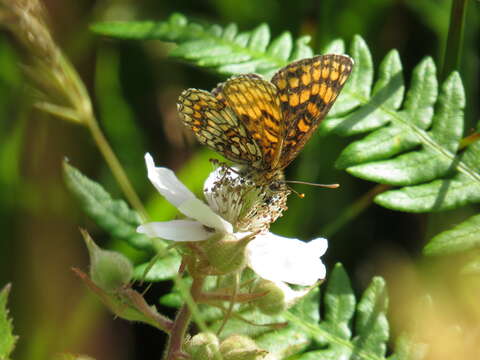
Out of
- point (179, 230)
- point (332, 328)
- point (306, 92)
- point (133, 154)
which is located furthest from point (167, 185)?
point (133, 154)

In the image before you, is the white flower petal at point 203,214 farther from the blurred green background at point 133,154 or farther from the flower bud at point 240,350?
the blurred green background at point 133,154

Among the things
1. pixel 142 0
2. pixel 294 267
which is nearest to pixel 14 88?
pixel 142 0

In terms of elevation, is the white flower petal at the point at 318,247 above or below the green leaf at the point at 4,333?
above

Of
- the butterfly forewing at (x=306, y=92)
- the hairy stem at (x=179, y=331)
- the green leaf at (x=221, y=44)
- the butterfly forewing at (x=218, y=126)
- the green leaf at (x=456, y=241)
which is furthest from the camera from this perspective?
the green leaf at (x=221, y=44)

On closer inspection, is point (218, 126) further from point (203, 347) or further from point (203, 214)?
point (203, 347)

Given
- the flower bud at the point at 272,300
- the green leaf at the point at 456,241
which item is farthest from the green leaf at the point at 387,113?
the flower bud at the point at 272,300
